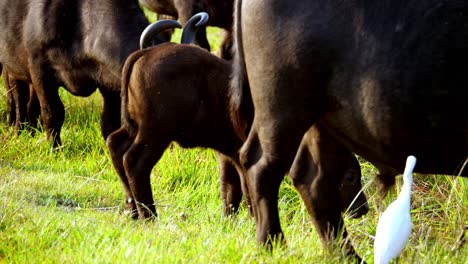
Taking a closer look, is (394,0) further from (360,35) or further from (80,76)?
(80,76)

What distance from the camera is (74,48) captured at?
871 cm

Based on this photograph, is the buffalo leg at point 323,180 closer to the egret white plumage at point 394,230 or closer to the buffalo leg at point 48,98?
the egret white plumage at point 394,230

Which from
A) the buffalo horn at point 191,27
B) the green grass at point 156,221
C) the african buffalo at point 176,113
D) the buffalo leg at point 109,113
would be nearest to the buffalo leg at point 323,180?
the green grass at point 156,221

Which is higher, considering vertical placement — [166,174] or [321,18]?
[321,18]

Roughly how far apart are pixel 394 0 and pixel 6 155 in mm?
4406

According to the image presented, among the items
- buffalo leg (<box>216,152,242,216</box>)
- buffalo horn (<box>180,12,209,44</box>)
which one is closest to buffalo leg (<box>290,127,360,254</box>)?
buffalo leg (<box>216,152,242,216</box>)

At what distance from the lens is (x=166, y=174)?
7.88m

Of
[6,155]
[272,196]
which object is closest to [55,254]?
[272,196]

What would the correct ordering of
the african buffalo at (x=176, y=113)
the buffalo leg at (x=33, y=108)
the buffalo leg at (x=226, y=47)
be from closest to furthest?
1. the african buffalo at (x=176, y=113)
2. the buffalo leg at (x=226, y=47)
3. the buffalo leg at (x=33, y=108)

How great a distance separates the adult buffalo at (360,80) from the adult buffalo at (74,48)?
3158 mm

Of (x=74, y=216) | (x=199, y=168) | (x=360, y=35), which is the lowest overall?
(x=199, y=168)

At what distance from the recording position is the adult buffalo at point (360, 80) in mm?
4707

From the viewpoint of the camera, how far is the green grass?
498 centimetres

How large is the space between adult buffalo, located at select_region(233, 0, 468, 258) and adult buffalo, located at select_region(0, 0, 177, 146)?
3158 mm
